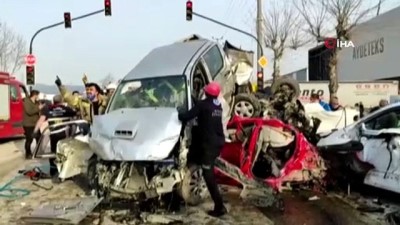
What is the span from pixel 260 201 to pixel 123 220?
217 cm

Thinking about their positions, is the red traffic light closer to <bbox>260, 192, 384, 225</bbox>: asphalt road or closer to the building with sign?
the building with sign

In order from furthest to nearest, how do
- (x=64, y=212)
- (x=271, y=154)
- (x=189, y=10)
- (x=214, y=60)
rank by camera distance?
(x=189, y=10), (x=214, y=60), (x=271, y=154), (x=64, y=212)

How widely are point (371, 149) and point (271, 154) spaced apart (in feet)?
5.74

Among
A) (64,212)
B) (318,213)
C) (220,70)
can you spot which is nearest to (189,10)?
(220,70)

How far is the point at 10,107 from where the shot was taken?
19766 millimetres

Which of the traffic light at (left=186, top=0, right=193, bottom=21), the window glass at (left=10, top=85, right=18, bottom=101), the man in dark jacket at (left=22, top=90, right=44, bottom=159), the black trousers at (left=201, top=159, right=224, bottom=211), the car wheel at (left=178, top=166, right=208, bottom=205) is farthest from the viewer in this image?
the traffic light at (left=186, top=0, right=193, bottom=21)

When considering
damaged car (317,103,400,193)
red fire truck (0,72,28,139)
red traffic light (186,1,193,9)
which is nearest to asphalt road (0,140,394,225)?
damaged car (317,103,400,193)

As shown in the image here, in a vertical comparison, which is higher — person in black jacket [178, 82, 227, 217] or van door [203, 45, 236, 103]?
van door [203, 45, 236, 103]

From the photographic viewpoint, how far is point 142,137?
7.57 meters

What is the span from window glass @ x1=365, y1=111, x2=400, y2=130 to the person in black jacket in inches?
104

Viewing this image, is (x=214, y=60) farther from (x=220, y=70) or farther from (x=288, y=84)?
(x=288, y=84)

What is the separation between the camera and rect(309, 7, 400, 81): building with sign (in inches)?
1465

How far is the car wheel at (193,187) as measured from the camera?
7645 mm

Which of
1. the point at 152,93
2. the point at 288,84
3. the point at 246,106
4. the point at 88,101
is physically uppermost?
the point at 288,84
